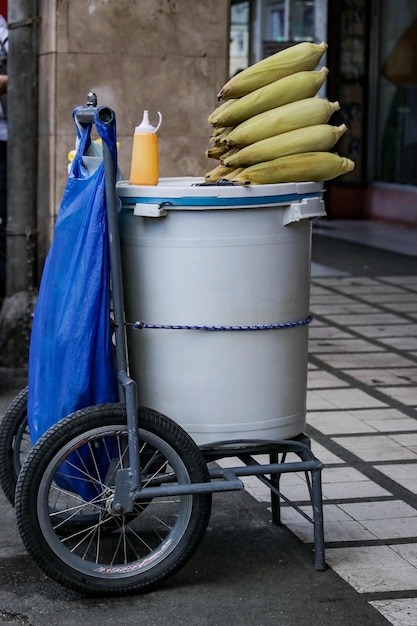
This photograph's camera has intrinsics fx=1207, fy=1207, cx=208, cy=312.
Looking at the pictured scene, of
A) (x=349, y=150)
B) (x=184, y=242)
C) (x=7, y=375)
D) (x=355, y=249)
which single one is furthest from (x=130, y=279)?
(x=349, y=150)

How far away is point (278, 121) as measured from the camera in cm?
405

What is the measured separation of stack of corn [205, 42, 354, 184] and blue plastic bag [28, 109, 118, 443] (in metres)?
0.47

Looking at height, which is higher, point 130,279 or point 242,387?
point 130,279

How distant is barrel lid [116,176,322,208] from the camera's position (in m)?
3.86

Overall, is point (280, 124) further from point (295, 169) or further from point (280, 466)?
point (280, 466)

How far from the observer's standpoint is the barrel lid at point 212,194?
3857mm

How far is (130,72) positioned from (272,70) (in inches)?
142

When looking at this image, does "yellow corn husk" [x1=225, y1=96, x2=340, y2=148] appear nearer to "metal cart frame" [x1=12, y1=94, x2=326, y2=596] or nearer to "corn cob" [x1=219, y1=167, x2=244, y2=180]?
"corn cob" [x1=219, y1=167, x2=244, y2=180]

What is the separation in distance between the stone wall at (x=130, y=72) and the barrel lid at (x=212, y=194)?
3.58 meters

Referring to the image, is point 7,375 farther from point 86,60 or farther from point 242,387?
point 242,387

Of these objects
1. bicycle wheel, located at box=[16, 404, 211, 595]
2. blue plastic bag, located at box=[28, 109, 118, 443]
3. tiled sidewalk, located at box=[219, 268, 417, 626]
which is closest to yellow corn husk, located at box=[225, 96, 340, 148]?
blue plastic bag, located at box=[28, 109, 118, 443]

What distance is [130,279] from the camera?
13.1ft

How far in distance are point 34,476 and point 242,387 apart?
0.75m

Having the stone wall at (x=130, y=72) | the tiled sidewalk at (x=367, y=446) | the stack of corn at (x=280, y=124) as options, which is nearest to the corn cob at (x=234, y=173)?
the stack of corn at (x=280, y=124)
